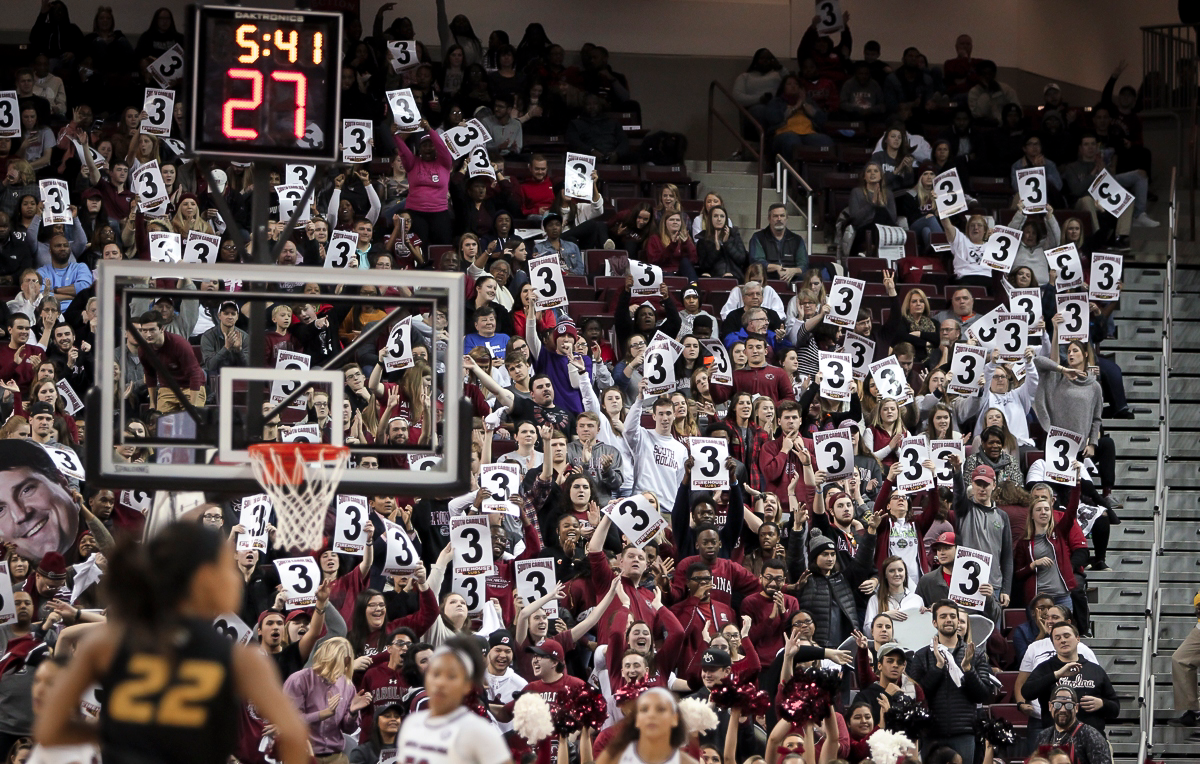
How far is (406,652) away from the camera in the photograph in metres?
10.8

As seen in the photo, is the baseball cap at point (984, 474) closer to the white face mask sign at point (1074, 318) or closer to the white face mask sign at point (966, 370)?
the white face mask sign at point (966, 370)

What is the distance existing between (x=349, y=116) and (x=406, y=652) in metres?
7.88

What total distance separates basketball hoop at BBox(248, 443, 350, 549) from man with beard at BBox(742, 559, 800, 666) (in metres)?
4.54

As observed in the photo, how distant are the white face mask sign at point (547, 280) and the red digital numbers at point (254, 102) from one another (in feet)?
21.3

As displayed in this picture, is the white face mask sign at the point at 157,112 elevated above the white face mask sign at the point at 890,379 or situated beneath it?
elevated above

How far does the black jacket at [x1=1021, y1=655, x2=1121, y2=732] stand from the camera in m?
11.8

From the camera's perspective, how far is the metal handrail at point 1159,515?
1327 centimetres

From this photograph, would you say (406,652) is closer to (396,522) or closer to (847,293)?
(396,522)

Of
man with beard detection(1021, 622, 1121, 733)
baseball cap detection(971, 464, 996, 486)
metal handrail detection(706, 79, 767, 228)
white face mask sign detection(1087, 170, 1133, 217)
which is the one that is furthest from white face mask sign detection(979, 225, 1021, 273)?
man with beard detection(1021, 622, 1121, 733)

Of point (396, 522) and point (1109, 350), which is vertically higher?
point (1109, 350)

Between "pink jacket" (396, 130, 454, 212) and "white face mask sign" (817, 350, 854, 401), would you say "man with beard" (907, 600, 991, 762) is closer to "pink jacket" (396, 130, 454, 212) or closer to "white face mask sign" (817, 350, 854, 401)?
"white face mask sign" (817, 350, 854, 401)

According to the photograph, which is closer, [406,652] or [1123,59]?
[406,652]

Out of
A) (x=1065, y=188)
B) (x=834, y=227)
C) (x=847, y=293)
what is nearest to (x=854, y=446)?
(x=847, y=293)

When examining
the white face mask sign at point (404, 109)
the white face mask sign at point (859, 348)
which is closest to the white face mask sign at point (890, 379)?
the white face mask sign at point (859, 348)
